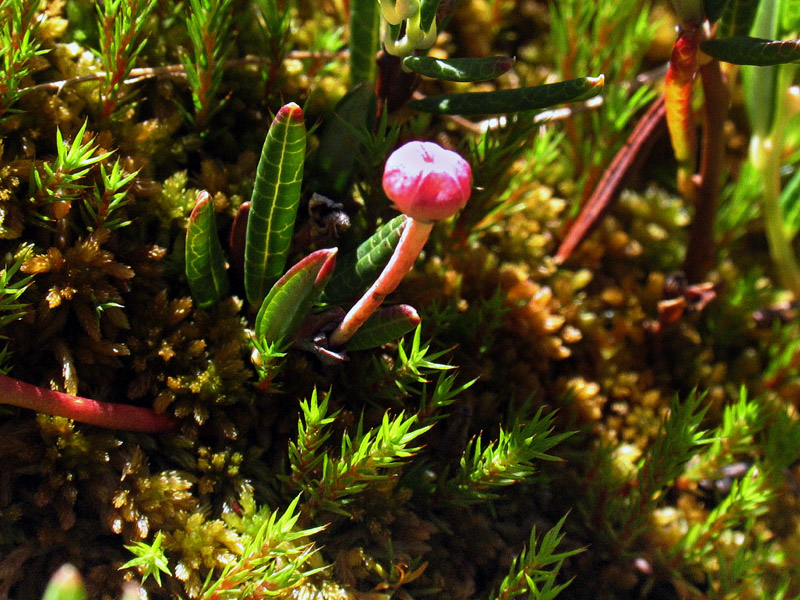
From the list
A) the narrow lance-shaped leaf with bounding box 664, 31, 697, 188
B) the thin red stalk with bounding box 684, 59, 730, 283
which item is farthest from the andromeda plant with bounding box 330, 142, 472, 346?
the thin red stalk with bounding box 684, 59, 730, 283

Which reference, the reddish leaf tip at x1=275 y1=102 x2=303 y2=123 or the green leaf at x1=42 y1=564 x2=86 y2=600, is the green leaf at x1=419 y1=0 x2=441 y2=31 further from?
the green leaf at x1=42 y1=564 x2=86 y2=600

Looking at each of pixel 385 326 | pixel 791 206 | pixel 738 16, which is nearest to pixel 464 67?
pixel 385 326

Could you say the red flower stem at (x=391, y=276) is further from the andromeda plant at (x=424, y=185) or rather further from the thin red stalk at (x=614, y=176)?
the thin red stalk at (x=614, y=176)

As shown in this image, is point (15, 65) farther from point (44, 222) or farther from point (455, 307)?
point (455, 307)

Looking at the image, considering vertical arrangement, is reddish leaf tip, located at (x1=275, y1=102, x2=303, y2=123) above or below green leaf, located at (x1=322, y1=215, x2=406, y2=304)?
above

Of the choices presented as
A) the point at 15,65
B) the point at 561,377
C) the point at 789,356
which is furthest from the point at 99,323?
the point at 789,356

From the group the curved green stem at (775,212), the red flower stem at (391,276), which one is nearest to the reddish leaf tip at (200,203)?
the red flower stem at (391,276)
